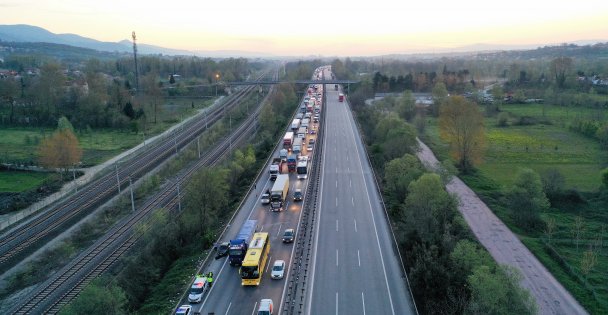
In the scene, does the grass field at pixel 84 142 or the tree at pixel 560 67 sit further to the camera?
the tree at pixel 560 67

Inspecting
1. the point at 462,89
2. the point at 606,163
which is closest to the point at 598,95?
the point at 462,89

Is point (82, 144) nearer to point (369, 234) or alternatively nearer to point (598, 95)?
point (369, 234)

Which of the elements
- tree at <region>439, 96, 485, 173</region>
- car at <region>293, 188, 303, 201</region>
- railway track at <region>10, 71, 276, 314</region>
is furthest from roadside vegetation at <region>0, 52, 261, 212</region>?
tree at <region>439, 96, 485, 173</region>

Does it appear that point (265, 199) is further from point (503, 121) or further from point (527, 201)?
point (503, 121)

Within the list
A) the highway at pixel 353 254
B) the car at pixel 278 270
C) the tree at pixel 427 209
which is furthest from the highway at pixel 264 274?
the tree at pixel 427 209

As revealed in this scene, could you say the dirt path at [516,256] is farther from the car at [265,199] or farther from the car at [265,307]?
the car at [265,199]
